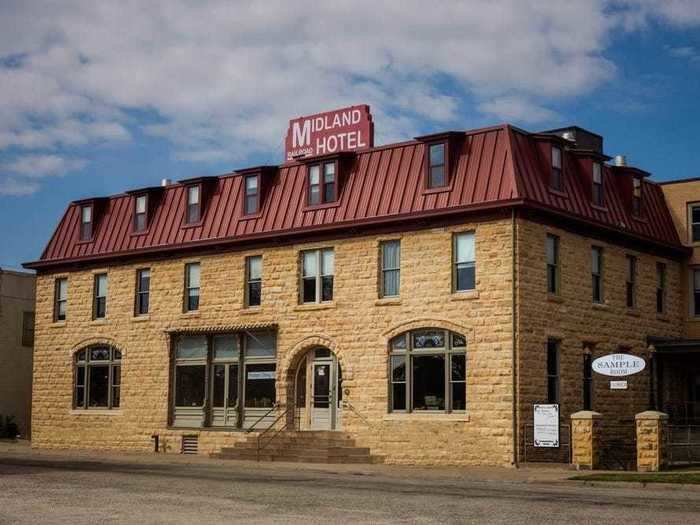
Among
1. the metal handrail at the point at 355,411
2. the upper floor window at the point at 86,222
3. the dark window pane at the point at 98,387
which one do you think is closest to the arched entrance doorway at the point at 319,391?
the metal handrail at the point at 355,411

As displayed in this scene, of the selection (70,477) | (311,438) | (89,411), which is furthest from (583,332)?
(89,411)

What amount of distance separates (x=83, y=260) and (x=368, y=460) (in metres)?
15.4

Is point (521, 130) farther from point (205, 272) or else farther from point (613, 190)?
point (205, 272)

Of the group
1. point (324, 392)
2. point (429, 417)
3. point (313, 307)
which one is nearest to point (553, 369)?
point (429, 417)

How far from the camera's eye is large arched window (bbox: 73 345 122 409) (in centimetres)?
4088

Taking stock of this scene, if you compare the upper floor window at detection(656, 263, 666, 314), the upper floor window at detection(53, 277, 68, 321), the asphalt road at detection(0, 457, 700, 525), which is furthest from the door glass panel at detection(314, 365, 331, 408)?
the upper floor window at detection(53, 277, 68, 321)

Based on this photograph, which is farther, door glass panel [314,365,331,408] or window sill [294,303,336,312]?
door glass panel [314,365,331,408]

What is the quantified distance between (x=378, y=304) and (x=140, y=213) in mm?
12015

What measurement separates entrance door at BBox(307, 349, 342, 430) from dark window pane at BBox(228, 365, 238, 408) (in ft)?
10.1

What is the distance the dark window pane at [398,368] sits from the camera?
3306 cm

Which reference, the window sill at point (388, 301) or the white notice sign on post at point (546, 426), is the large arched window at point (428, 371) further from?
the white notice sign on post at point (546, 426)

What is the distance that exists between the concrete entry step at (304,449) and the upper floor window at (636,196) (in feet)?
40.3

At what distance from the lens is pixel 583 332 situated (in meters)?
33.5

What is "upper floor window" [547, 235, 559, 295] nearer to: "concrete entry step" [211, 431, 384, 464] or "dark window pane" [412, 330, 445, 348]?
"dark window pane" [412, 330, 445, 348]
